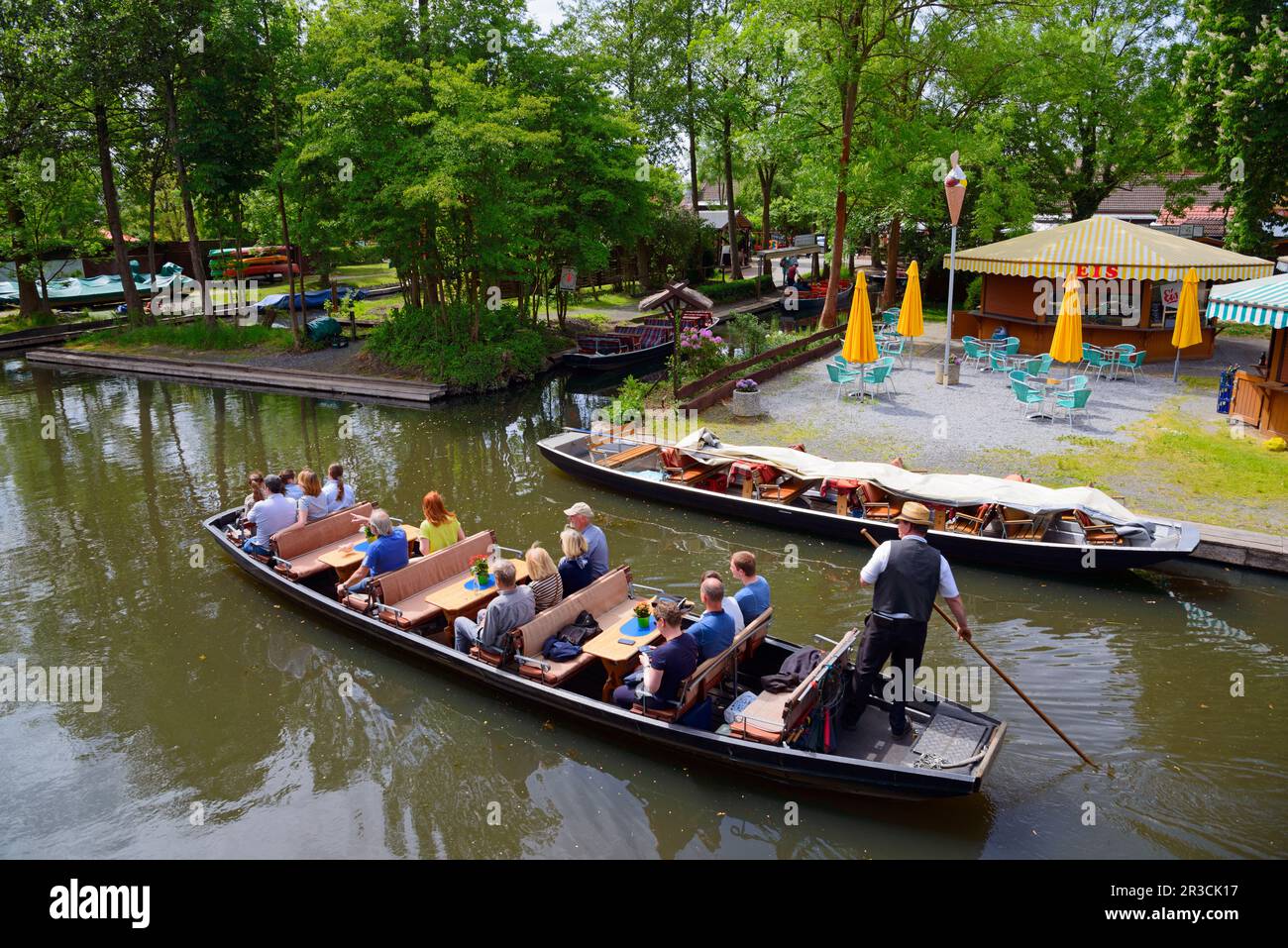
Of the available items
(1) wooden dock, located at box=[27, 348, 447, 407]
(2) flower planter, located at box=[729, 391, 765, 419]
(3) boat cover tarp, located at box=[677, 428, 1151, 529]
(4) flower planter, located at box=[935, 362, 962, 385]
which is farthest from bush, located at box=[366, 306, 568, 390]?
(3) boat cover tarp, located at box=[677, 428, 1151, 529]

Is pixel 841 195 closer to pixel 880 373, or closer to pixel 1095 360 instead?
pixel 880 373

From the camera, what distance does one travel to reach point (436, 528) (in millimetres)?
11117

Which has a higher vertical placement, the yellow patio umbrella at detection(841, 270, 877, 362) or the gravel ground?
the yellow patio umbrella at detection(841, 270, 877, 362)

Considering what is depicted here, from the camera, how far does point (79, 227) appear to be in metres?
36.4

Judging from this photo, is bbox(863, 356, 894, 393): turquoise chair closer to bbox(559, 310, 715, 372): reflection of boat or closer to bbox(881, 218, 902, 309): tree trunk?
bbox(559, 310, 715, 372): reflection of boat

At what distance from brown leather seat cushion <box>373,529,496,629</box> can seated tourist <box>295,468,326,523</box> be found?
8.13 feet

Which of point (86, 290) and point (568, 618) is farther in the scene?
point (86, 290)

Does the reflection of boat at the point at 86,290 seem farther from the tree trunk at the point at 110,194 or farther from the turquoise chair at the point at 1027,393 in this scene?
the turquoise chair at the point at 1027,393

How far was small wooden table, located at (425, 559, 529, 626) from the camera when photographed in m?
10.0

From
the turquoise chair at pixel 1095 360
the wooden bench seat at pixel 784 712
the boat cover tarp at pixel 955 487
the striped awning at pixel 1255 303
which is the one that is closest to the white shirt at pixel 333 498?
the boat cover tarp at pixel 955 487

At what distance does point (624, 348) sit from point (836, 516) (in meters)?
16.1

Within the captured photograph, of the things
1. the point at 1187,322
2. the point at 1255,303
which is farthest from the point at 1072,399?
the point at 1187,322

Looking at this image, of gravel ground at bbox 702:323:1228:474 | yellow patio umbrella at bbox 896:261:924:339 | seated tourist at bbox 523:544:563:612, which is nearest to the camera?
seated tourist at bbox 523:544:563:612
